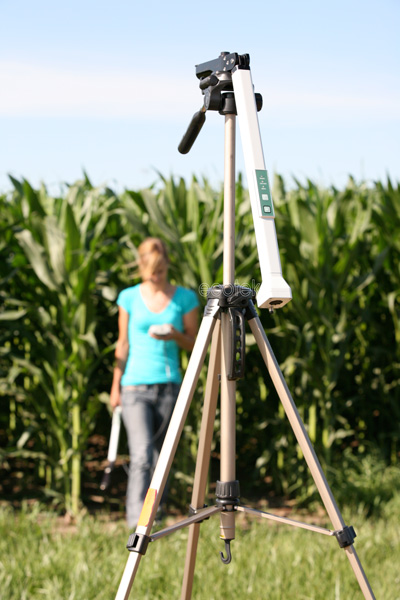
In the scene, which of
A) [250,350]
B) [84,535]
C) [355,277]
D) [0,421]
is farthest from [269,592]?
[0,421]

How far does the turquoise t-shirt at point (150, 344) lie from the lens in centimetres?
407

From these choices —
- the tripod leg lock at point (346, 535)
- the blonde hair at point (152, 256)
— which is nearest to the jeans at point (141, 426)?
the blonde hair at point (152, 256)

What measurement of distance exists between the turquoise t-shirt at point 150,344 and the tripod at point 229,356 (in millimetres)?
1990

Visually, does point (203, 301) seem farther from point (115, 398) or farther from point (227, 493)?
point (227, 493)

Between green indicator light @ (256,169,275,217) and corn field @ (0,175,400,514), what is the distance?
8.76 feet

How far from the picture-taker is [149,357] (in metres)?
4.07

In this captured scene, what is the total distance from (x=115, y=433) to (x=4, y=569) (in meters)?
0.98

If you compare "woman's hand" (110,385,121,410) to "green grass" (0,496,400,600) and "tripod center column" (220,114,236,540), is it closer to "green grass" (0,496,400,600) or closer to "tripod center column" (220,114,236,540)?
"green grass" (0,496,400,600)

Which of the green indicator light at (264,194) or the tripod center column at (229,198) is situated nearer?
the green indicator light at (264,194)

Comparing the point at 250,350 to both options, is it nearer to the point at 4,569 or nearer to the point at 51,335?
the point at 51,335

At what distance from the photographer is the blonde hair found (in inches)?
161

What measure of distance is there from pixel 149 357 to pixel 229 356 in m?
2.17

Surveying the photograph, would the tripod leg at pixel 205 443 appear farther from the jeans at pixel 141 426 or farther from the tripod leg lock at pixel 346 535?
the jeans at pixel 141 426

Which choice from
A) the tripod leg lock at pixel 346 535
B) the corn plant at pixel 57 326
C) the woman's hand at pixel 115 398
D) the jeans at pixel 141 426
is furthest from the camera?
the corn plant at pixel 57 326
